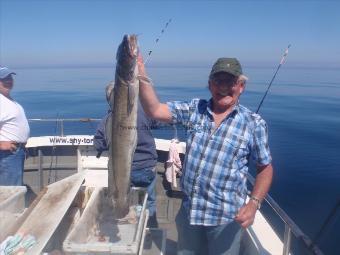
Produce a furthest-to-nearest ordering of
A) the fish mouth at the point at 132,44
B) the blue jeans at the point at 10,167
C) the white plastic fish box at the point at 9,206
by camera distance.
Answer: the blue jeans at the point at 10,167 < the white plastic fish box at the point at 9,206 < the fish mouth at the point at 132,44

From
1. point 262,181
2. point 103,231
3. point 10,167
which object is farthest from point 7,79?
point 262,181

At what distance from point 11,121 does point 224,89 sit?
361 centimetres

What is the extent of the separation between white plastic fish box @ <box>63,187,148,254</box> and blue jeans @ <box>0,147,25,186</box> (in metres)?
2.11

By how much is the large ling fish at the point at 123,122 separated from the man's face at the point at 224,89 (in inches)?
29.9

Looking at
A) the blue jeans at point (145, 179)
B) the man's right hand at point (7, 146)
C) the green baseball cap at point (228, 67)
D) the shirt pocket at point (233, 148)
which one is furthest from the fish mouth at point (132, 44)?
the man's right hand at point (7, 146)

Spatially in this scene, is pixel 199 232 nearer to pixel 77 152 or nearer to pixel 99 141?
pixel 99 141

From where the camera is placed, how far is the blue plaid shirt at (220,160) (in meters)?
3.04

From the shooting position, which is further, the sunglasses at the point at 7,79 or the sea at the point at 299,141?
the sea at the point at 299,141

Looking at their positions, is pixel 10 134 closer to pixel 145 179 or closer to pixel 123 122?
pixel 145 179

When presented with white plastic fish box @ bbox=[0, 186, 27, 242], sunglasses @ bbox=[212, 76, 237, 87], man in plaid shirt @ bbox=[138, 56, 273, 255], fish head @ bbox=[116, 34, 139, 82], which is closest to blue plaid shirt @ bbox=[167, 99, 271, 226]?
man in plaid shirt @ bbox=[138, 56, 273, 255]

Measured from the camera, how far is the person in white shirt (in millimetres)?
5188

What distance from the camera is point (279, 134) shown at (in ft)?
49.1

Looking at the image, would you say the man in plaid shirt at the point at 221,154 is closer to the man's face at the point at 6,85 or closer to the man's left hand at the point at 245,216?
the man's left hand at the point at 245,216

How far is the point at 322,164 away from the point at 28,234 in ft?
32.4
